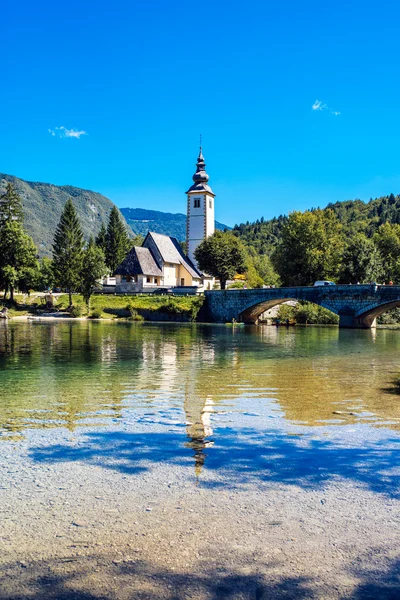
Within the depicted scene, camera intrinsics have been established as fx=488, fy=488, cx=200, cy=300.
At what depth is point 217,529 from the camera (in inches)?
213

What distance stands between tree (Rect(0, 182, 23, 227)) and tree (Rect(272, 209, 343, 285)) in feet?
138

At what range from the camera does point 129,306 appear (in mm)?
67375

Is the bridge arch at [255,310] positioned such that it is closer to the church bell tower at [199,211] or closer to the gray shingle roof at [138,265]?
the gray shingle roof at [138,265]

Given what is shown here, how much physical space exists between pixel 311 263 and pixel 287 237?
6219mm

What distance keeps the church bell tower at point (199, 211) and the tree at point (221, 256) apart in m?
8.53

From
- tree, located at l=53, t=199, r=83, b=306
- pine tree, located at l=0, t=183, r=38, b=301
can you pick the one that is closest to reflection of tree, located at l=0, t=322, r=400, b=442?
pine tree, located at l=0, t=183, r=38, b=301

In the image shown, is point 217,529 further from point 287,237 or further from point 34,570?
point 287,237

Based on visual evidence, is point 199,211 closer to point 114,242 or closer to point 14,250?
point 114,242

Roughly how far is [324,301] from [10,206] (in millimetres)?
48835

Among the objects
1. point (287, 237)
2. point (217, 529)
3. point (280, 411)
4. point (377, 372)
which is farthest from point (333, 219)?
point (217, 529)

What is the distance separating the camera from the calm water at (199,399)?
9.38 m

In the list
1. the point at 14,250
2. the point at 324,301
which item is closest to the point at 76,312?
the point at 14,250

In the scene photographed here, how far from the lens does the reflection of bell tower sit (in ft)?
27.1

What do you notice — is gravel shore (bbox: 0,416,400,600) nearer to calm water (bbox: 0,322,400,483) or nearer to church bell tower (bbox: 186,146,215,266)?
calm water (bbox: 0,322,400,483)
